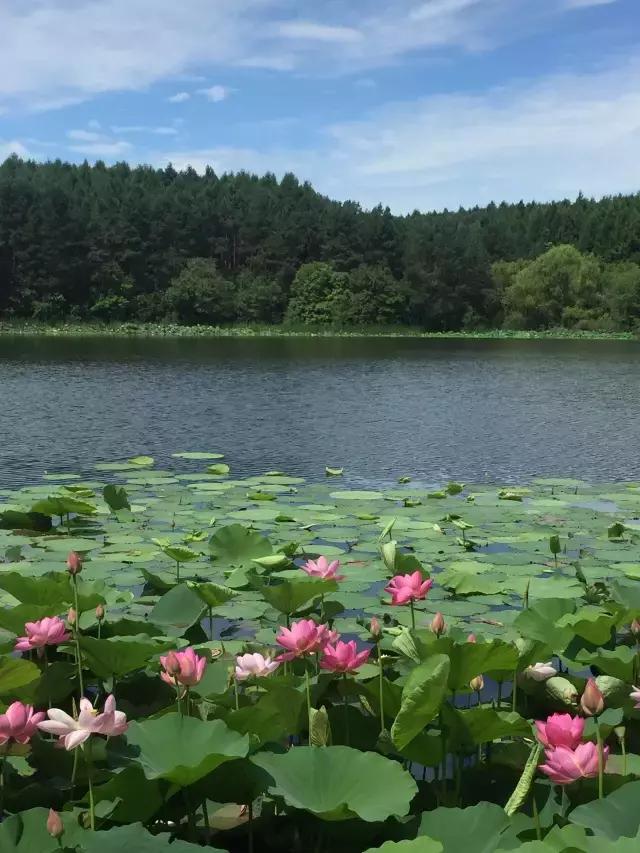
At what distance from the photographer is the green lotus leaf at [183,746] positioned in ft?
5.87

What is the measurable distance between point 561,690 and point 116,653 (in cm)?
136

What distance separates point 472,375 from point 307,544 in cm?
2130

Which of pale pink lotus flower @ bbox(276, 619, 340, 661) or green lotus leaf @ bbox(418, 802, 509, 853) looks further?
pale pink lotus flower @ bbox(276, 619, 340, 661)

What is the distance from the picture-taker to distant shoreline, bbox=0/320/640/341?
196ft

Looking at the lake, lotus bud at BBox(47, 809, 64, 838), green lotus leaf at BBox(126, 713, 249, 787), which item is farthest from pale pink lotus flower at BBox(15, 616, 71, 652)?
the lake

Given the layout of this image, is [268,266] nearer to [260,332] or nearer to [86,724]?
[260,332]

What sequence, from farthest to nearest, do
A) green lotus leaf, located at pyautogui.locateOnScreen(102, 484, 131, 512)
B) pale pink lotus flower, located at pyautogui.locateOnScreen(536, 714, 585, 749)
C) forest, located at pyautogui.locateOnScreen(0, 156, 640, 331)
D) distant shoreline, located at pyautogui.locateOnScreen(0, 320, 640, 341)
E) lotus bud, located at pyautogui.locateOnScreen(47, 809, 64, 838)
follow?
forest, located at pyautogui.locateOnScreen(0, 156, 640, 331) < distant shoreline, located at pyautogui.locateOnScreen(0, 320, 640, 341) < green lotus leaf, located at pyautogui.locateOnScreen(102, 484, 131, 512) < pale pink lotus flower, located at pyautogui.locateOnScreen(536, 714, 585, 749) < lotus bud, located at pyautogui.locateOnScreen(47, 809, 64, 838)

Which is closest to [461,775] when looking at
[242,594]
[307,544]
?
[242,594]

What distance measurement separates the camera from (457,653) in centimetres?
229

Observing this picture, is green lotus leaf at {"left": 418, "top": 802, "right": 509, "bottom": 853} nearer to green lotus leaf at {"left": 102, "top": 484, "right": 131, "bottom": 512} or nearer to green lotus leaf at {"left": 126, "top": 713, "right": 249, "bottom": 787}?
green lotus leaf at {"left": 126, "top": 713, "right": 249, "bottom": 787}

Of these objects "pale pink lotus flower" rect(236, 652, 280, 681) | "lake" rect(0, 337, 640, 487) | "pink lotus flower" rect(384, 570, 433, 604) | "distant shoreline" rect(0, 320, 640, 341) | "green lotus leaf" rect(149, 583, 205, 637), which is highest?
"pink lotus flower" rect(384, 570, 433, 604)

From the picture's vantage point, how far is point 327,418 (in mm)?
15406

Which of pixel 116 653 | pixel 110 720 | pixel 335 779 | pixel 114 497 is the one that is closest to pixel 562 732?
pixel 335 779

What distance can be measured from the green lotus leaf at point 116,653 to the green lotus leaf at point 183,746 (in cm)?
47
